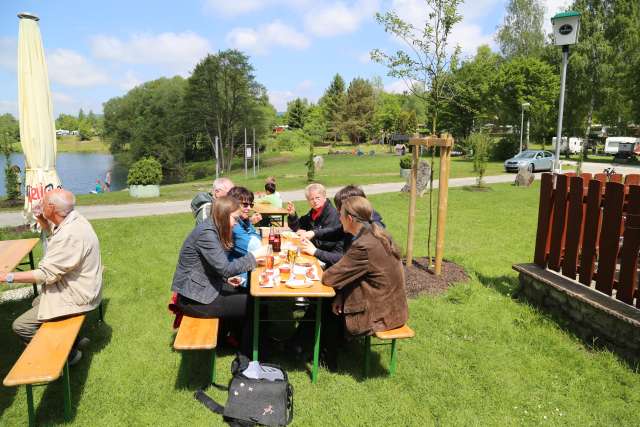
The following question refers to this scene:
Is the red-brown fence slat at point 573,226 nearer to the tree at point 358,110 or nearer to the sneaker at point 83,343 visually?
the sneaker at point 83,343

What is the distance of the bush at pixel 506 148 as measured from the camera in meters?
36.7

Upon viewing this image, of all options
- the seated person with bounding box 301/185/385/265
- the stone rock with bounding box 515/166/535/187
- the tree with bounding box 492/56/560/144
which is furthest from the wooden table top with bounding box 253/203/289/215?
the tree with bounding box 492/56/560/144

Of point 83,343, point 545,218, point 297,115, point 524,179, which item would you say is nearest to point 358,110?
point 297,115

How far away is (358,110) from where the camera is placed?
6175 cm

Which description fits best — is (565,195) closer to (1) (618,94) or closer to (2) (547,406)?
(2) (547,406)

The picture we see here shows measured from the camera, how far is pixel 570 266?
190 inches

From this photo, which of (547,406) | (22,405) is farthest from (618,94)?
(22,405)

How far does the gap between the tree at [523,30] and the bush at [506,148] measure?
857cm

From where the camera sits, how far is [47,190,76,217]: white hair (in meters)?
3.65

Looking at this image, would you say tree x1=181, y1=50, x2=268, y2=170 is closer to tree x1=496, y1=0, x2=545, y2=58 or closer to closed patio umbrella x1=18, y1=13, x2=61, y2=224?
tree x1=496, y1=0, x2=545, y2=58

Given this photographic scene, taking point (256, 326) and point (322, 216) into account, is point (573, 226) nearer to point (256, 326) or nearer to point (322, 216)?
point (322, 216)

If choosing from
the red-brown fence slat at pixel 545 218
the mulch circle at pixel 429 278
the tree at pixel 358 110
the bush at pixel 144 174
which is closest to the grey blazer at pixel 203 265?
the mulch circle at pixel 429 278

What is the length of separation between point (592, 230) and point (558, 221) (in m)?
0.50

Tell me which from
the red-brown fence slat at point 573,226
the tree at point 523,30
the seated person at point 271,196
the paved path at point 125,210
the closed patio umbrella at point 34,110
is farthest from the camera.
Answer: the tree at point 523,30
